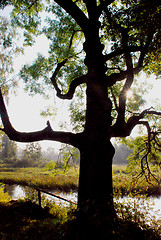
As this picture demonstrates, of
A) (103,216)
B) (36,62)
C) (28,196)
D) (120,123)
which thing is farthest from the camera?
(36,62)

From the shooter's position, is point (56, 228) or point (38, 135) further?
point (38, 135)

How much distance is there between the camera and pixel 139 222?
2943mm

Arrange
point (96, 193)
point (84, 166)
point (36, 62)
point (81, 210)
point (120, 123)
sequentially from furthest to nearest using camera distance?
point (36, 62), point (120, 123), point (84, 166), point (96, 193), point (81, 210)

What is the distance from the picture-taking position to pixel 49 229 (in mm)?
3949

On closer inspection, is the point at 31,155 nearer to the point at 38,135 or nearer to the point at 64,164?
the point at 64,164

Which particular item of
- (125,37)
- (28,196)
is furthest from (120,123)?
(28,196)

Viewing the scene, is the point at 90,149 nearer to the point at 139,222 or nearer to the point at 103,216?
the point at 103,216

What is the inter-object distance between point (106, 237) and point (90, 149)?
2.10 metres

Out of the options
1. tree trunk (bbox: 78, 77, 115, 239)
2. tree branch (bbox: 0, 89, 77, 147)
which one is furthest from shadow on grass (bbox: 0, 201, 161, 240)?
tree branch (bbox: 0, 89, 77, 147)

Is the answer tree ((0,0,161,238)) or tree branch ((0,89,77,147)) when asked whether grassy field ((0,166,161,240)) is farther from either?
tree branch ((0,89,77,147))

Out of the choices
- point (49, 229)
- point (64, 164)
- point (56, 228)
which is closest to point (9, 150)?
point (64, 164)

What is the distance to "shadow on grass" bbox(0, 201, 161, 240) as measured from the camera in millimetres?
2695

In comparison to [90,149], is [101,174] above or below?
below

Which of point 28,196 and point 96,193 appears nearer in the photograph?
point 96,193
